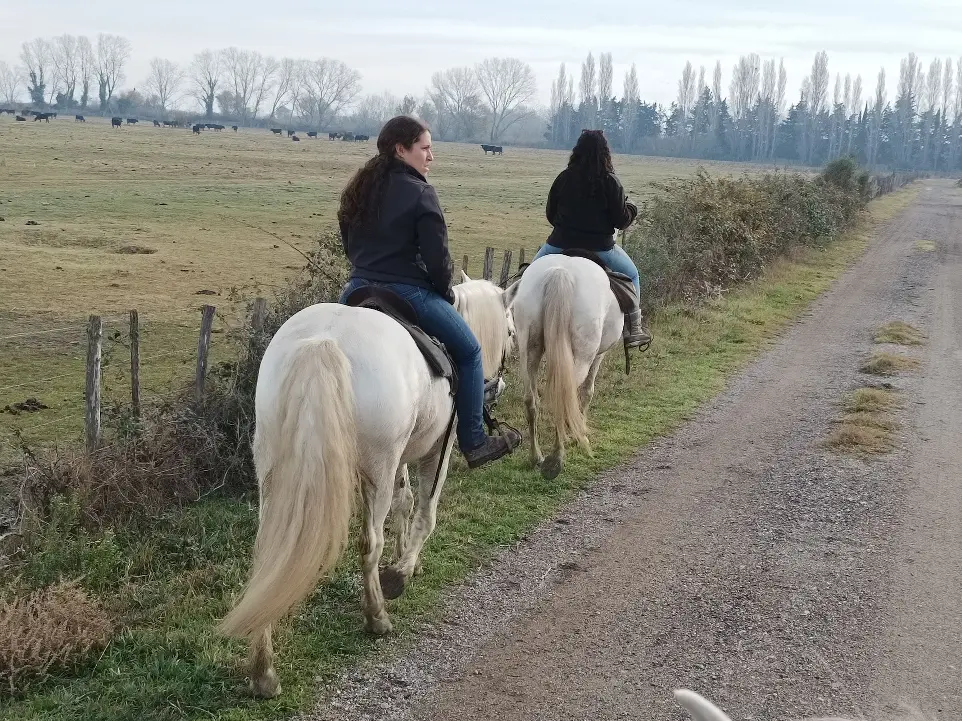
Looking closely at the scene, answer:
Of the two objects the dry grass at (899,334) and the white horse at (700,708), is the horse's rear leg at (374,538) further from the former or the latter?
the dry grass at (899,334)

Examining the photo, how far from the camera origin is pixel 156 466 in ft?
18.8

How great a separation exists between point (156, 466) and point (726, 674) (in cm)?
382

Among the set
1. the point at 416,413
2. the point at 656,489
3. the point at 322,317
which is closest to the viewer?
the point at 322,317

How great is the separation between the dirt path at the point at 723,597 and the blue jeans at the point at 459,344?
946mm

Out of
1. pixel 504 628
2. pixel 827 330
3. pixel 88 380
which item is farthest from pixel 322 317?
pixel 827 330

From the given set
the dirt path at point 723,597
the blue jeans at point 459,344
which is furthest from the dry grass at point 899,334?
the blue jeans at point 459,344

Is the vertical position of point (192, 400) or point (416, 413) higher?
point (416, 413)

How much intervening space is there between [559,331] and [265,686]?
3794mm

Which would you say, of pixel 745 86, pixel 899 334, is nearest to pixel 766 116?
pixel 745 86

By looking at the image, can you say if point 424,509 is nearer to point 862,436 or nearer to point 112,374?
point 862,436

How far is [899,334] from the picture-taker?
12.8 m

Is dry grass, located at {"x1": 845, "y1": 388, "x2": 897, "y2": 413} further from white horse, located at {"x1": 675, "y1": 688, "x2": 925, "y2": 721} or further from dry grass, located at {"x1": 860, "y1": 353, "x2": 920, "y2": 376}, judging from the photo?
white horse, located at {"x1": 675, "y1": 688, "x2": 925, "y2": 721}

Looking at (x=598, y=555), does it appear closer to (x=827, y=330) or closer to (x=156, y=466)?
(x=156, y=466)

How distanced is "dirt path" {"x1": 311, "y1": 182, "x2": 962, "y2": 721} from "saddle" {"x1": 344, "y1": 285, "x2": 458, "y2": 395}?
1399 millimetres
